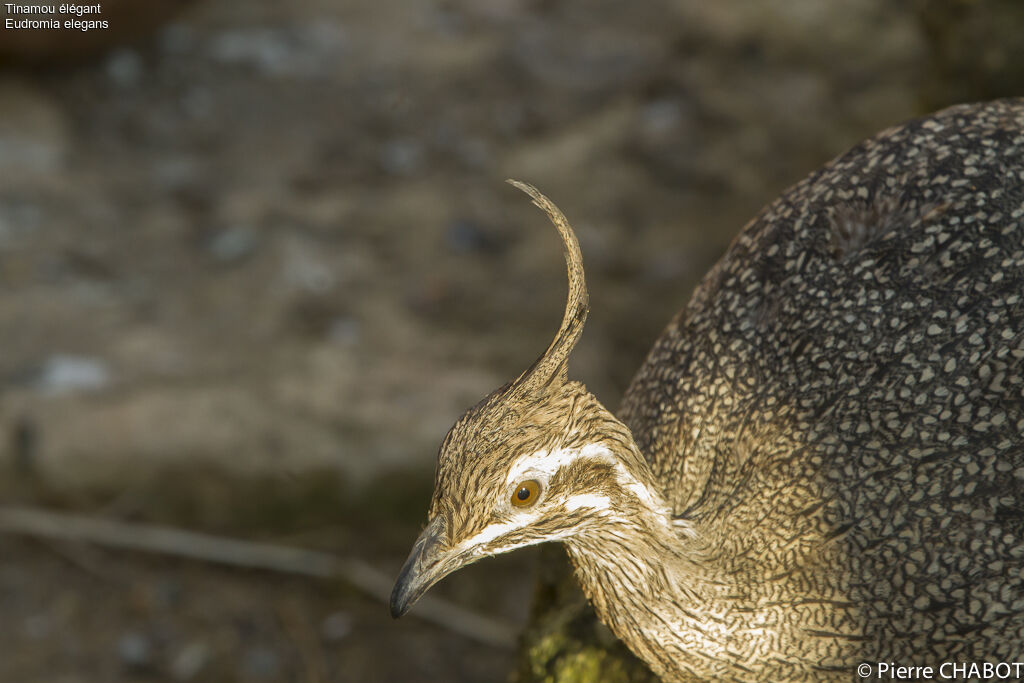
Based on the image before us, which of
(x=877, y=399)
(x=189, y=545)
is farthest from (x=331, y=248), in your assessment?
(x=877, y=399)

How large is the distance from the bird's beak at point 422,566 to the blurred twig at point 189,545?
209cm

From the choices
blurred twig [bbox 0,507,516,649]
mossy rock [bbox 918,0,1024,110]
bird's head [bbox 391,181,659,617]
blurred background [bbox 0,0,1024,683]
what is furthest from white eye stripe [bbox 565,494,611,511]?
mossy rock [bbox 918,0,1024,110]

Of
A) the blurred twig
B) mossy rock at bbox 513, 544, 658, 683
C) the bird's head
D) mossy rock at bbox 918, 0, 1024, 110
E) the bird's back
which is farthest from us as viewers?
the blurred twig

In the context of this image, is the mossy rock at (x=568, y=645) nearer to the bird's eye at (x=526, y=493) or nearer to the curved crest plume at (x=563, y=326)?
the bird's eye at (x=526, y=493)

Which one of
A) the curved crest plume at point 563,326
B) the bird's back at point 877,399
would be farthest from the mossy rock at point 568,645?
the curved crest plume at point 563,326

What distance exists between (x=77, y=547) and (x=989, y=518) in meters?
3.47

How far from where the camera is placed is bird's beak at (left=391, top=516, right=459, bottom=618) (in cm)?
223

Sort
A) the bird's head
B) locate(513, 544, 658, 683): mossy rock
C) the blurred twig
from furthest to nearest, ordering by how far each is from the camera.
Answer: the blurred twig, locate(513, 544, 658, 683): mossy rock, the bird's head

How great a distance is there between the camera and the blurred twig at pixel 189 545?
14.1 feet

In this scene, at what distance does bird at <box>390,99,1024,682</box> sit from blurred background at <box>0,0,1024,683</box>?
184 cm

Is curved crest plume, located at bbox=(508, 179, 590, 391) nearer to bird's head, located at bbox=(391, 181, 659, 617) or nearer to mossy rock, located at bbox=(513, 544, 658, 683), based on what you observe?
bird's head, located at bbox=(391, 181, 659, 617)

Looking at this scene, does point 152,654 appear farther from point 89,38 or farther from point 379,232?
point 89,38

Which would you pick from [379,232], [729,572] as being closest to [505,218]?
[379,232]

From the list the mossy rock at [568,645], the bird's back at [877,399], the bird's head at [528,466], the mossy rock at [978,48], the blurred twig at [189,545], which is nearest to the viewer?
the bird's head at [528,466]
